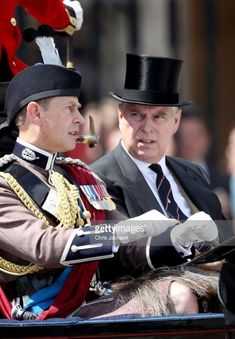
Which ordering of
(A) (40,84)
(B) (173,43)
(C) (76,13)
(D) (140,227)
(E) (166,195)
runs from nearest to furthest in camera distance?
(D) (140,227), (A) (40,84), (E) (166,195), (C) (76,13), (B) (173,43)

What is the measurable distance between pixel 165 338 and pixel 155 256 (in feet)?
1.24

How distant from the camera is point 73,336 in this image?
4352 mm

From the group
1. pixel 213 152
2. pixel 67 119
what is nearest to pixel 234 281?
pixel 67 119

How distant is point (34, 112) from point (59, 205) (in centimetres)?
34

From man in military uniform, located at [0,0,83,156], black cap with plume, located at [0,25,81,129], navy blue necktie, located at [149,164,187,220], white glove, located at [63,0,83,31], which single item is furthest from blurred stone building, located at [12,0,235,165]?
black cap with plume, located at [0,25,81,129]

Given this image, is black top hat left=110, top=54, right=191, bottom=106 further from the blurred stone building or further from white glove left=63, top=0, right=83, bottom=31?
the blurred stone building

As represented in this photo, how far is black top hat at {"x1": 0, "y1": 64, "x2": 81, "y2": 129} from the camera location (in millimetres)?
4773

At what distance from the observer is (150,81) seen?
5.53 meters

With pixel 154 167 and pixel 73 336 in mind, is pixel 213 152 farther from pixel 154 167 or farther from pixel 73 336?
pixel 73 336

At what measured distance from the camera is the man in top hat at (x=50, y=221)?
→ 4.53 meters

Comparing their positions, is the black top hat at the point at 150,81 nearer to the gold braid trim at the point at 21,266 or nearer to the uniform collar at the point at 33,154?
the uniform collar at the point at 33,154

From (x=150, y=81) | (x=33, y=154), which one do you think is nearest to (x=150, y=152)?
(x=150, y=81)

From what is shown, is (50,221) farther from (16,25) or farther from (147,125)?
(16,25)

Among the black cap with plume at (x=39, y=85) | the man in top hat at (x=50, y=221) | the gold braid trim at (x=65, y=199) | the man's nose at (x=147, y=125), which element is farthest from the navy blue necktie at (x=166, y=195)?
the black cap with plume at (x=39, y=85)
